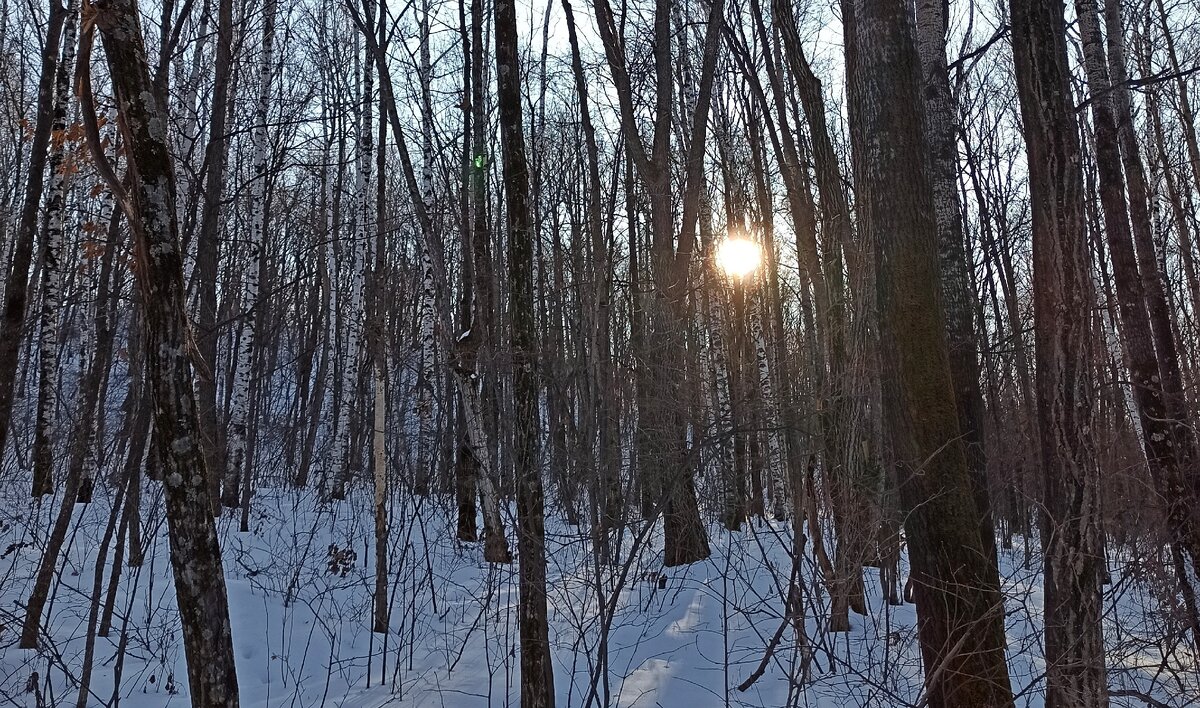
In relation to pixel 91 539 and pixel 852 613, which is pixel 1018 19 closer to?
pixel 852 613

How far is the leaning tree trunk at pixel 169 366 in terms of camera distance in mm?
3227

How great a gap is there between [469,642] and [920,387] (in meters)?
4.65

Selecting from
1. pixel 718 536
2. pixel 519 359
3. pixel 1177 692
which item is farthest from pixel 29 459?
pixel 1177 692

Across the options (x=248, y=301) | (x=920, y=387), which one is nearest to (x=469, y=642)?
(x=920, y=387)

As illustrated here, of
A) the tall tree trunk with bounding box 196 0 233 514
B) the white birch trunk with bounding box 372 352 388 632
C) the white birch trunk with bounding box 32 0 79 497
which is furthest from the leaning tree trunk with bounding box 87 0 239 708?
the white birch trunk with bounding box 372 352 388 632

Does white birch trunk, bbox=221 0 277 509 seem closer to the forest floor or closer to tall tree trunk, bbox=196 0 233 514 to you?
tall tree trunk, bbox=196 0 233 514

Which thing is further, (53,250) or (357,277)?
(357,277)

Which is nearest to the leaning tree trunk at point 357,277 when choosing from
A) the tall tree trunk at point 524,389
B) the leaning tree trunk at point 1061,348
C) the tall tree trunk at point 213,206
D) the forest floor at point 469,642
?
the tall tree trunk at point 213,206

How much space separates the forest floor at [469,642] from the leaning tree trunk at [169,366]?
1.44m

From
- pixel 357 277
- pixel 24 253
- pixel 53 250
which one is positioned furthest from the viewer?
pixel 357 277

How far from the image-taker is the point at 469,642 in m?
6.59

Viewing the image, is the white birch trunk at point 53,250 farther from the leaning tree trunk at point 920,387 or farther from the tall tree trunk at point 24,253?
the leaning tree trunk at point 920,387

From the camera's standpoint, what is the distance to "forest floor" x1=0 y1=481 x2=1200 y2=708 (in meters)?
5.10

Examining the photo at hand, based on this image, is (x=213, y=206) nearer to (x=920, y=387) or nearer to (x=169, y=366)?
(x=169, y=366)
